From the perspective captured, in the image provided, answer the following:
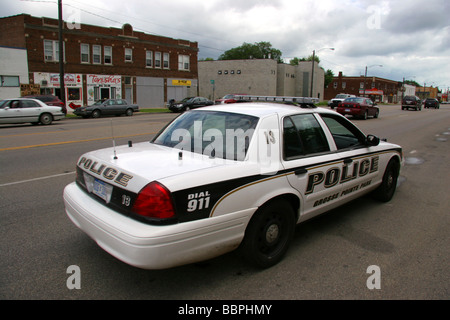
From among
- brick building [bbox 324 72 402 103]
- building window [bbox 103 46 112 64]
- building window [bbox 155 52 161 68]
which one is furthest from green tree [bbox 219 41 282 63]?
building window [bbox 103 46 112 64]

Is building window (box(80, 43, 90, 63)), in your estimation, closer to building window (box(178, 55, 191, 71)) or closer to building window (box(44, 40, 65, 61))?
building window (box(44, 40, 65, 61))

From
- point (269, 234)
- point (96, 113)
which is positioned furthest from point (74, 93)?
point (269, 234)

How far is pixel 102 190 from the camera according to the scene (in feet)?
10.1

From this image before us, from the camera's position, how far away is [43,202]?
16.4ft

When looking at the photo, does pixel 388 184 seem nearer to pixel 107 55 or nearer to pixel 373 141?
pixel 373 141

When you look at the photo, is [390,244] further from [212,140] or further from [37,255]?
[37,255]

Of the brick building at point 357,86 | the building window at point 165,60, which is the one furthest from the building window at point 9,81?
the brick building at point 357,86

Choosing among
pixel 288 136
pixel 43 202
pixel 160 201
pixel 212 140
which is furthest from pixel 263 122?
pixel 43 202

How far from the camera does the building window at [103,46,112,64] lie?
33425mm

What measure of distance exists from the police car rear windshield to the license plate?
936 mm

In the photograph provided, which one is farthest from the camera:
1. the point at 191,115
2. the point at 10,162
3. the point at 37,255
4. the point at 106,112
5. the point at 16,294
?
the point at 106,112

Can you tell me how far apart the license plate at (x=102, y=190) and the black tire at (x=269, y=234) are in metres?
1.29

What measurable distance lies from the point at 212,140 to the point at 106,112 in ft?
75.3

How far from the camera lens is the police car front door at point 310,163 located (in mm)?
3502
